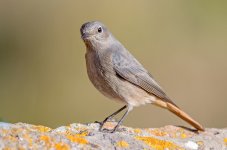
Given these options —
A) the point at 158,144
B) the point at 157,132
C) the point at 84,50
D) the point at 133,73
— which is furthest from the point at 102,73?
the point at 84,50

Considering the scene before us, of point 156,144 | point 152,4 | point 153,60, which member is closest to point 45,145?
point 156,144

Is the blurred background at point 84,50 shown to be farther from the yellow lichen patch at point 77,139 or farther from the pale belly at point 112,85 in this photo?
the yellow lichen patch at point 77,139

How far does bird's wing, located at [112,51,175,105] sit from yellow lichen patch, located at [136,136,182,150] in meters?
1.78

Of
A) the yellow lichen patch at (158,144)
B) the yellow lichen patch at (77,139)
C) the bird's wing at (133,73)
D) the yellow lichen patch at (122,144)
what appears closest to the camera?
the yellow lichen patch at (77,139)

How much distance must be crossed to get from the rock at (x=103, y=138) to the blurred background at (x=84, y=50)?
4.23m

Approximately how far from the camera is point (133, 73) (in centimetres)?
849

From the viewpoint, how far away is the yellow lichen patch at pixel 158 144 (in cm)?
653

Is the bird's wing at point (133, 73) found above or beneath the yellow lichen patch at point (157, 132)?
above

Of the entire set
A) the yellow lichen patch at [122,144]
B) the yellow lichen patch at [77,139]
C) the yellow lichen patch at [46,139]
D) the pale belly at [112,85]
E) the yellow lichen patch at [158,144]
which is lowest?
the yellow lichen patch at [46,139]

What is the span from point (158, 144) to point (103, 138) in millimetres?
534

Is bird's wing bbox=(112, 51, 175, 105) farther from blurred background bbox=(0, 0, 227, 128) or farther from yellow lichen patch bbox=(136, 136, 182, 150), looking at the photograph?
blurred background bbox=(0, 0, 227, 128)

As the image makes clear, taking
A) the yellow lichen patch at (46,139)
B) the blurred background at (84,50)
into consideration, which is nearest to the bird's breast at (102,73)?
the yellow lichen patch at (46,139)

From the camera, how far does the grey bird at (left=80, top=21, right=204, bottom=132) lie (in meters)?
8.20

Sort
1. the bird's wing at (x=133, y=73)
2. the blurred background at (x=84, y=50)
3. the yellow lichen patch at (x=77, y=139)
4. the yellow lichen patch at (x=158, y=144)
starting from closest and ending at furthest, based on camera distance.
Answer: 1. the yellow lichen patch at (x=77, y=139)
2. the yellow lichen patch at (x=158, y=144)
3. the bird's wing at (x=133, y=73)
4. the blurred background at (x=84, y=50)
